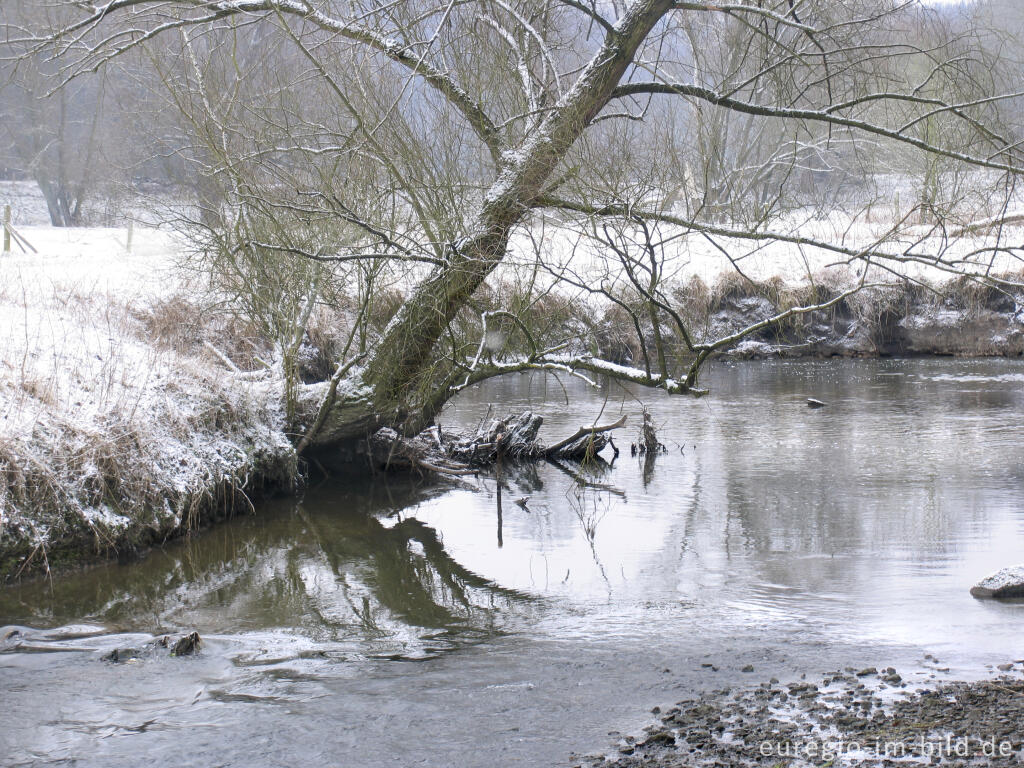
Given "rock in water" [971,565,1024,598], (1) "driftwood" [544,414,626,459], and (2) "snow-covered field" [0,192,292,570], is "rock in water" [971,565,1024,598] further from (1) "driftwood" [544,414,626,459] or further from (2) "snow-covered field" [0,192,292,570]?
(2) "snow-covered field" [0,192,292,570]

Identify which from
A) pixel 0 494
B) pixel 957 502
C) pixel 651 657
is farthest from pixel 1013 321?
pixel 0 494

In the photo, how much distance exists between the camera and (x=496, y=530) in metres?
8.03

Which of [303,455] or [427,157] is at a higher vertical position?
[427,157]

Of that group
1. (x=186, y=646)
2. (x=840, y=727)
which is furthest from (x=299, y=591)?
(x=840, y=727)

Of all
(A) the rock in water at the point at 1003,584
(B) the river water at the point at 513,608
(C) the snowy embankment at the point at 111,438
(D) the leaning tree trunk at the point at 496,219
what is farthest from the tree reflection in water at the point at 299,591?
Answer: (A) the rock in water at the point at 1003,584

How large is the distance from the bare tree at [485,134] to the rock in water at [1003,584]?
2477 millimetres

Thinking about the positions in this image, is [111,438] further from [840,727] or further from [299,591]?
[840,727]

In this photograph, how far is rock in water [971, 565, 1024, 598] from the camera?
556 centimetres

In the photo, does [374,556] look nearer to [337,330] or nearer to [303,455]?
[303,455]

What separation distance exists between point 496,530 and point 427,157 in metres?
3.35

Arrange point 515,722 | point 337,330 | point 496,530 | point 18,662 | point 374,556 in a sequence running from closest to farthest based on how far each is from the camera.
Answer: point 515,722 → point 18,662 → point 374,556 → point 496,530 → point 337,330

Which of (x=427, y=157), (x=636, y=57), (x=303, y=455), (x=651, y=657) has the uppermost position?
(x=636, y=57)

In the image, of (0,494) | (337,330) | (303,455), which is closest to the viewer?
(0,494)

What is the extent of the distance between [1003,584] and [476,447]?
20.4 ft
